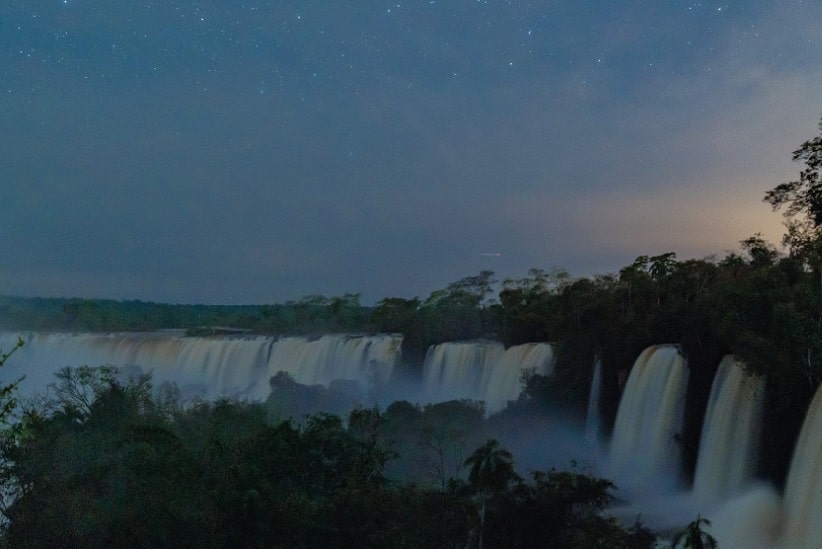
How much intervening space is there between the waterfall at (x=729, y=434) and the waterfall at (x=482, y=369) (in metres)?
12.0

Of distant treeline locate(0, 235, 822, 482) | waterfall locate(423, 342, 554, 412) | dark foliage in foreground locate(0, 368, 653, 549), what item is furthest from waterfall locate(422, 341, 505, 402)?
dark foliage in foreground locate(0, 368, 653, 549)

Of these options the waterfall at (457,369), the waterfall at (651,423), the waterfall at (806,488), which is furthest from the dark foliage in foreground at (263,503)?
the waterfall at (457,369)

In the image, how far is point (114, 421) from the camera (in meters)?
Answer: 26.8

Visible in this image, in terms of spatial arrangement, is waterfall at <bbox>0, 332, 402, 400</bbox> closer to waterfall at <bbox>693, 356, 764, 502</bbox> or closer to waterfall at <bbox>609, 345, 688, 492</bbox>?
waterfall at <bbox>609, 345, 688, 492</bbox>

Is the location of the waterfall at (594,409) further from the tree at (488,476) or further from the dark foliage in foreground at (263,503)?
the tree at (488,476)

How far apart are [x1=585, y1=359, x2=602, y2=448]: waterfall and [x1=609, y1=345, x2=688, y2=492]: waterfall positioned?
2932 millimetres

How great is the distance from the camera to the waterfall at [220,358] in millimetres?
46312

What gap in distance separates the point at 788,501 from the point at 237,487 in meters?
13.1

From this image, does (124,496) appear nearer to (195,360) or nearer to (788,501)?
(788,501)

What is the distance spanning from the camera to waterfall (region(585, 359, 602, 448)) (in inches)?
1135

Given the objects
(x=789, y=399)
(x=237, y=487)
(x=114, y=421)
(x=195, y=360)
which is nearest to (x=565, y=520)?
(x=789, y=399)

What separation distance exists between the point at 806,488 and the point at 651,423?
7.74 metres

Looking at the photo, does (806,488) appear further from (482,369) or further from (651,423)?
(482,369)

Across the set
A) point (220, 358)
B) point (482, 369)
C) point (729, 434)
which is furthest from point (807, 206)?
point (220, 358)
